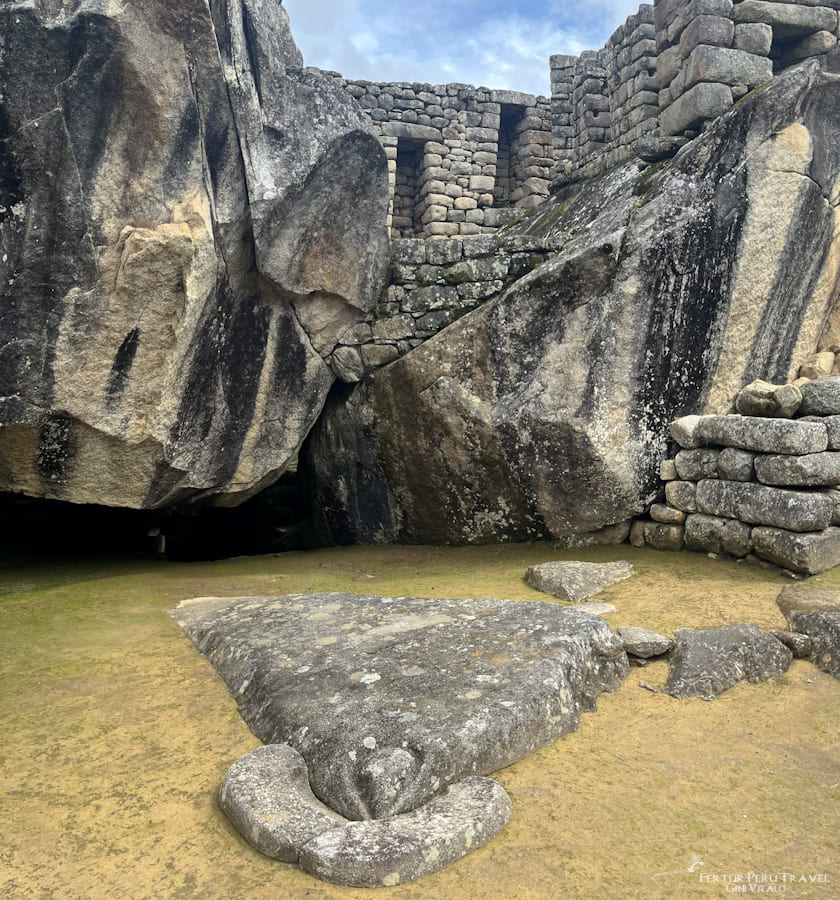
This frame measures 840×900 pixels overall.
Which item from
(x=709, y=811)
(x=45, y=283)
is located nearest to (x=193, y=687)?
(x=709, y=811)

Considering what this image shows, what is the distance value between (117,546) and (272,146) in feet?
16.6

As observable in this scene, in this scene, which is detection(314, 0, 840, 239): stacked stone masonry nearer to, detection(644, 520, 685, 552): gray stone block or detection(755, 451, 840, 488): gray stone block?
detection(755, 451, 840, 488): gray stone block

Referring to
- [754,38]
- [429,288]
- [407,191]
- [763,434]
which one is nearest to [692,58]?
[754,38]

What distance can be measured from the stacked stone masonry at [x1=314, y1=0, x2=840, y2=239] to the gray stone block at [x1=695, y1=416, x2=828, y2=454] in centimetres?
298

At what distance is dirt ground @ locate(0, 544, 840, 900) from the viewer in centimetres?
244

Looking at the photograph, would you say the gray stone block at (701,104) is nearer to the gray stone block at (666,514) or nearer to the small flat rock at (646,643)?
the gray stone block at (666,514)

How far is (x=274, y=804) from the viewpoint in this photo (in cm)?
271

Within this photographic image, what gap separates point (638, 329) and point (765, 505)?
182cm

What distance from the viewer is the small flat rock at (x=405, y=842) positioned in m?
2.41

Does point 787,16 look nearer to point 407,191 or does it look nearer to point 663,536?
point 663,536

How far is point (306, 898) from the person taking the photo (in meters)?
2.36

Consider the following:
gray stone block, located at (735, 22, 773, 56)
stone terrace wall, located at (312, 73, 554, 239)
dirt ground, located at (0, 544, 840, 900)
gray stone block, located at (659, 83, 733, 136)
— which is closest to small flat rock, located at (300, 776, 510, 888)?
dirt ground, located at (0, 544, 840, 900)

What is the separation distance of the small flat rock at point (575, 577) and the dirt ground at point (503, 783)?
356 mm

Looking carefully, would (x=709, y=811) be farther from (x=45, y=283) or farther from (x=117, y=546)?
(x=117, y=546)
